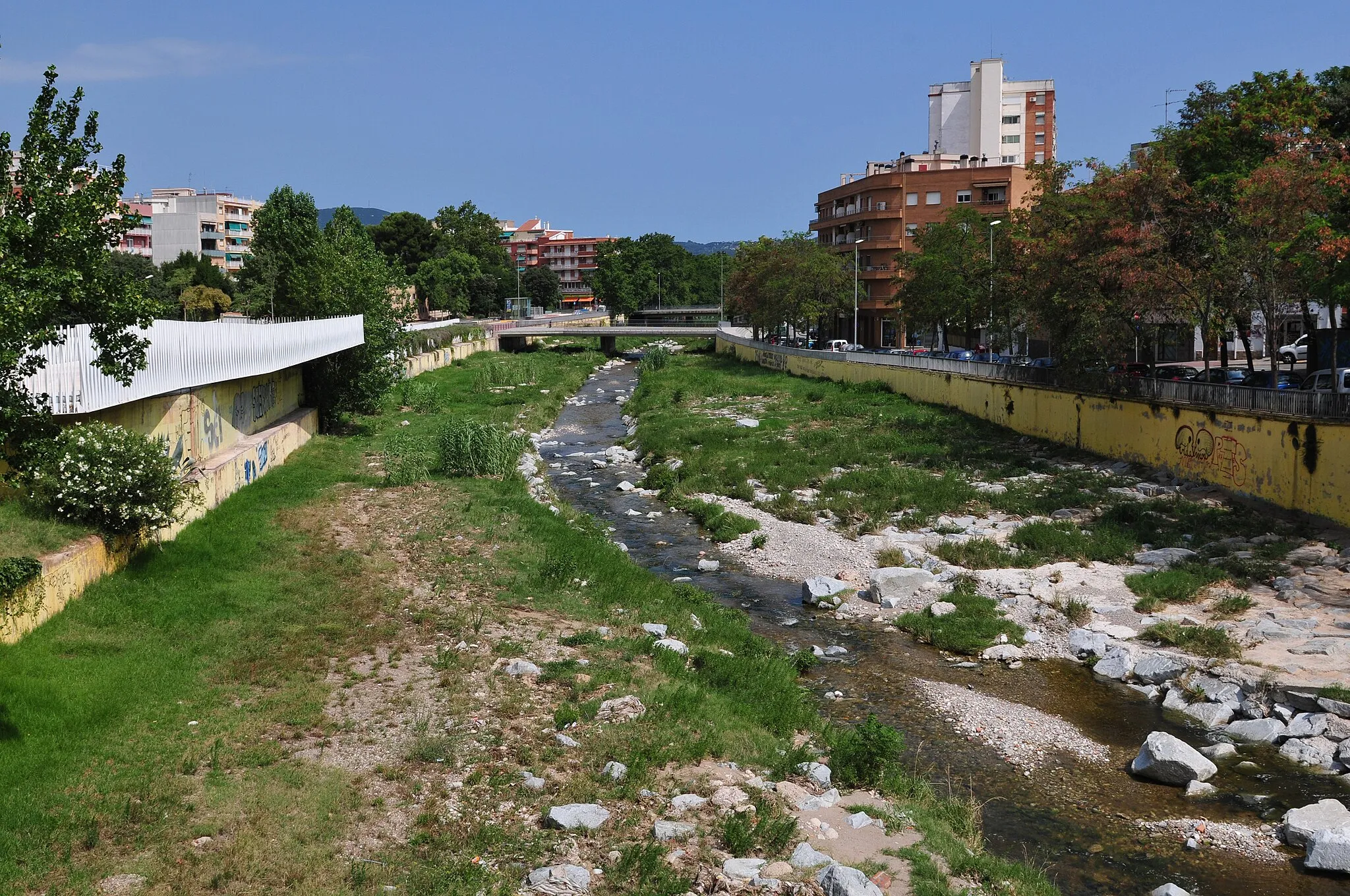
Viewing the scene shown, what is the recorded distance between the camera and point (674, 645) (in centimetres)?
1869

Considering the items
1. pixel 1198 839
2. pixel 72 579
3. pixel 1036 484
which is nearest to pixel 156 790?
pixel 72 579

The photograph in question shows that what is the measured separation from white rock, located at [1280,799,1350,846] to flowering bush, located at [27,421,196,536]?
17300mm

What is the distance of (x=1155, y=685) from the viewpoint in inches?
720

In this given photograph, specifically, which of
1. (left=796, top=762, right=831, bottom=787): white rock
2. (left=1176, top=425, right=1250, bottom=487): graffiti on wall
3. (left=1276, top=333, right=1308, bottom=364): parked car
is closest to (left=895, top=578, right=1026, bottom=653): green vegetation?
(left=796, top=762, right=831, bottom=787): white rock

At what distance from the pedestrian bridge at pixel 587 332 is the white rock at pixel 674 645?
269 ft

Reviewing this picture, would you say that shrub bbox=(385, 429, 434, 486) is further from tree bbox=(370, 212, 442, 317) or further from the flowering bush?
tree bbox=(370, 212, 442, 317)

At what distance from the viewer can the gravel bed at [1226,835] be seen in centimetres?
1288

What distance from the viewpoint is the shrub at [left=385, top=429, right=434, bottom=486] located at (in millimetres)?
33125

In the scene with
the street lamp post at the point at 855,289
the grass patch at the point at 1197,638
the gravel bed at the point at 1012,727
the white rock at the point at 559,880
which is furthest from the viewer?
the street lamp post at the point at 855,289

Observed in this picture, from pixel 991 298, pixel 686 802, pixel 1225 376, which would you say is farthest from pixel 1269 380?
pixel 686 802

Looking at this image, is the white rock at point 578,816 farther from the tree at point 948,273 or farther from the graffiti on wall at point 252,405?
the tree at point 948,273

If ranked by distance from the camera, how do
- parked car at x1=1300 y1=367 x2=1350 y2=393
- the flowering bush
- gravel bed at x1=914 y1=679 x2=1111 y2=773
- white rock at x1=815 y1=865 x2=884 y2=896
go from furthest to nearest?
1. parked car at x1=1300 y1=367 x2=1350 y2=393
2. the flowering bush
3. gravel bed at x1=914 y1=679 x2=1111 y2=773
4. white rock at x1=815 y1=865 x2=884 y2=896

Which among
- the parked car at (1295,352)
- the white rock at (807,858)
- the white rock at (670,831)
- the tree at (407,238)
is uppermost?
the tree at (407,238)

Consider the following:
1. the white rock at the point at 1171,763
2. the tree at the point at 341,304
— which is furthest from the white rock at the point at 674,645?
the tree at the point at 341,304
